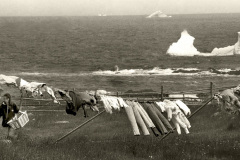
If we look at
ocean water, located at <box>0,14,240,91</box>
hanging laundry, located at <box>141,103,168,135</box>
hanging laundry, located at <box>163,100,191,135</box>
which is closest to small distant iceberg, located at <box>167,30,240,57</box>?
ocean water, located at <box>0,14,240,91</box>

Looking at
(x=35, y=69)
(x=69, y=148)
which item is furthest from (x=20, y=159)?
(x=35, y=69)

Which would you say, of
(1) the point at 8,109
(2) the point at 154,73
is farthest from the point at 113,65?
(1) the point at 8,109

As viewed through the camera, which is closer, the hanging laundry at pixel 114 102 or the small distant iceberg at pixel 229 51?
the hanging laundry at pixel 114 102

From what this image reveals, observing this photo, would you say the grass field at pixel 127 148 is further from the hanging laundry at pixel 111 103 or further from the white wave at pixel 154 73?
the white wave at pixel 154 73

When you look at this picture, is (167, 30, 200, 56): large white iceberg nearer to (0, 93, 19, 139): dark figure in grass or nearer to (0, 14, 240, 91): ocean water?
(0, 14, 240, 91): ocean water

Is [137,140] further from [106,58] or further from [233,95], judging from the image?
[106,58]

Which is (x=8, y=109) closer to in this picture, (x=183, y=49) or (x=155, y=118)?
(x=155, y=118)

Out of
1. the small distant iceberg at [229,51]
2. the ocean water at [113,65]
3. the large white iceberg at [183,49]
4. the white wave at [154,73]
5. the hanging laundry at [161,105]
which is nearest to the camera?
the hanging laundry at [161,105]

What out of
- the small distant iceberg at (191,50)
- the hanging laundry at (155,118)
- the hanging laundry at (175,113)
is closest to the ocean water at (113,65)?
the small distant iceberg at (191,50)

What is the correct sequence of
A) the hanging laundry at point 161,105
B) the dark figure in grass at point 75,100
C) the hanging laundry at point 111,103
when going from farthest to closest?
1. the hanging laundry at point 161,105
2. the hanging laundry at point 111,103
3. the dark figure in grass at point 75,100

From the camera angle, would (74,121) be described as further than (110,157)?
Yes

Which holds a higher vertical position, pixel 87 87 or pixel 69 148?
pixel 69 148

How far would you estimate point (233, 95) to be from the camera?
41.6ft

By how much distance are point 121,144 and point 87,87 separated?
3678cm
